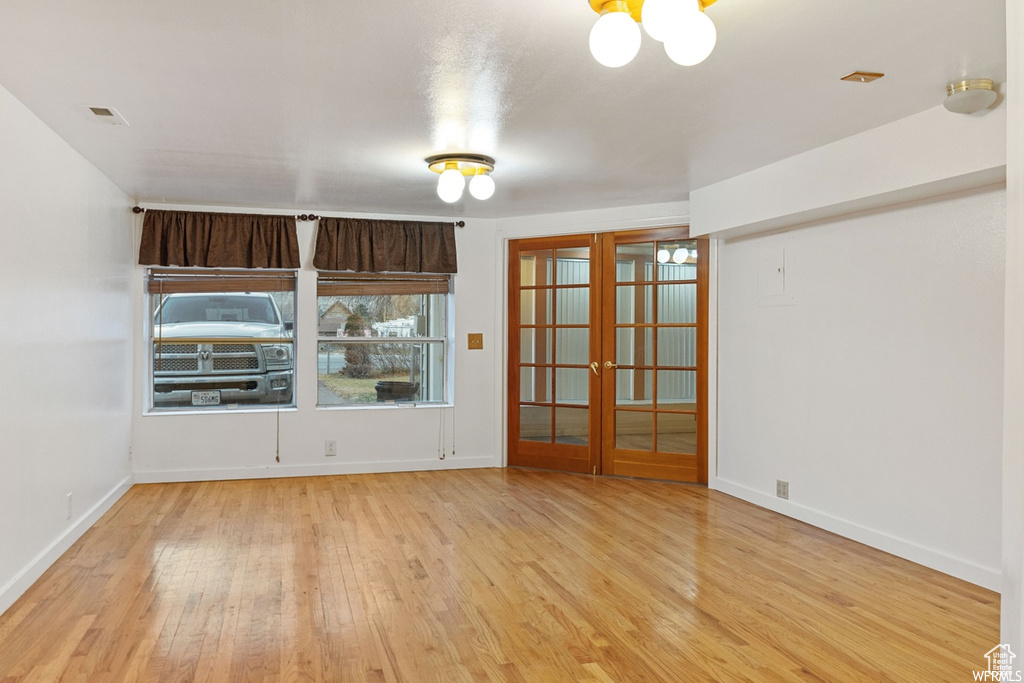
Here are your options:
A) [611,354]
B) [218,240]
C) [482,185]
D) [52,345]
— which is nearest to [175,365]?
[218,240]

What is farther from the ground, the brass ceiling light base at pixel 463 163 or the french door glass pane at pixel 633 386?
the brass ceiling light base at pixel 463 163

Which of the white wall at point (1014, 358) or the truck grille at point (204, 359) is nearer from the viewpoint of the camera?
the white wall at point (1014, 358)

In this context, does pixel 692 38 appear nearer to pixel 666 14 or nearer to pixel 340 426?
pixel 666 14

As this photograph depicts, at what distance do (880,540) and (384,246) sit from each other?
445 cm

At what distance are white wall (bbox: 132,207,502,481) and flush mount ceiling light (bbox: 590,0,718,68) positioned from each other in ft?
14.9

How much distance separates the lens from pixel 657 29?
2127mm

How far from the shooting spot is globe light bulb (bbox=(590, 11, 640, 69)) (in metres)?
2.23

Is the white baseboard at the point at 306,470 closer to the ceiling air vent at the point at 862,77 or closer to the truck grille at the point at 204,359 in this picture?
the truck grille at the point at 204,359

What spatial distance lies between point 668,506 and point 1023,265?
4.70 meters

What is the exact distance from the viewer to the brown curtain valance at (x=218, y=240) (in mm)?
5977

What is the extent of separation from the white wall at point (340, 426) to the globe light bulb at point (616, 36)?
4.57 m

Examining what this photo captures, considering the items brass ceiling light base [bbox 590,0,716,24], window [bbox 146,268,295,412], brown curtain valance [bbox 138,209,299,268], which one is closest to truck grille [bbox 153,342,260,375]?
window [bbox 146,268,295,412]

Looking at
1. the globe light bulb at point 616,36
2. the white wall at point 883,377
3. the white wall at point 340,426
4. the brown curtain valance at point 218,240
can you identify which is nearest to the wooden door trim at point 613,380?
the white wall at point 883,377

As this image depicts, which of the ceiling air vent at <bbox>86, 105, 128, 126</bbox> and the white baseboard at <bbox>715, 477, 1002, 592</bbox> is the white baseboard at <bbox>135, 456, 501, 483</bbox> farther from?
the ceiling air vent at <bbox>86, 105, 128, 126</bbox>
